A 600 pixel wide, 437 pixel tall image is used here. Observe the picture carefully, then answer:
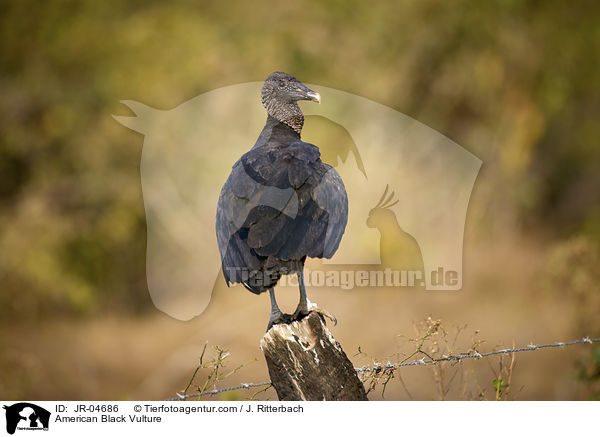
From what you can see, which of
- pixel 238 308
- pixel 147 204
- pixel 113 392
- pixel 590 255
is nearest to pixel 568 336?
pixel 590 255

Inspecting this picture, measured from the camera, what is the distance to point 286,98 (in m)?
3.79

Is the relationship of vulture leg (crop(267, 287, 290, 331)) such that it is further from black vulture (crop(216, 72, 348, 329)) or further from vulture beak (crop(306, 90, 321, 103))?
vulture beak (crop(306, 90, 321, 103))

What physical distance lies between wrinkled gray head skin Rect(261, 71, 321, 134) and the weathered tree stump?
4.47ft

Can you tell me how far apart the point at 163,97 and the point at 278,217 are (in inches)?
240

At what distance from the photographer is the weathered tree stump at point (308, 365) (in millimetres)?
2770

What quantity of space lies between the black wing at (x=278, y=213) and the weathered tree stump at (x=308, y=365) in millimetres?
327

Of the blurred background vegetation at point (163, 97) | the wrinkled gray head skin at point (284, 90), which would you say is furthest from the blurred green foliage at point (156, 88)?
the wrinkled gray head skin at point (284, 90)

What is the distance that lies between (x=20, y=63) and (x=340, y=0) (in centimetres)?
474

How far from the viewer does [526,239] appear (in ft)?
33.6

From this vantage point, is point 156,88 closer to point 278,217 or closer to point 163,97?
point 163,97

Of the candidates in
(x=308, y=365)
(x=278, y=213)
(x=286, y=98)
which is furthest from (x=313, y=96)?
(x=308, y=365)

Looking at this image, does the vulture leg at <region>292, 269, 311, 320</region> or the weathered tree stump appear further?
the vulture leg at <region>292, 269, 311, 320</region>

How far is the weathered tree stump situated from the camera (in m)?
2.77
